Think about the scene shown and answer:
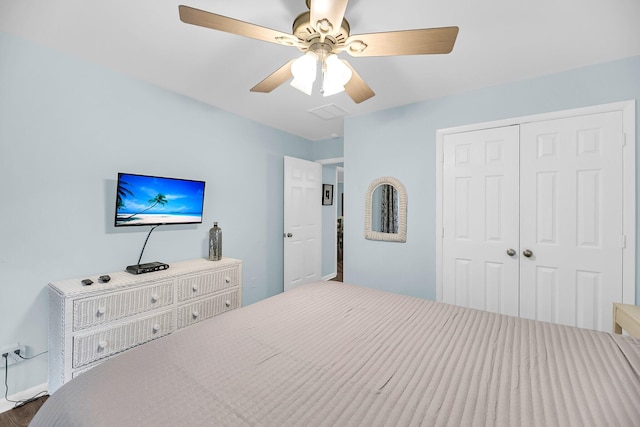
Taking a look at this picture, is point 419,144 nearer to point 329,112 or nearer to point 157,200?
point 329,112

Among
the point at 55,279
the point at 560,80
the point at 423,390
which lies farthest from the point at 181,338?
the point at 560,80

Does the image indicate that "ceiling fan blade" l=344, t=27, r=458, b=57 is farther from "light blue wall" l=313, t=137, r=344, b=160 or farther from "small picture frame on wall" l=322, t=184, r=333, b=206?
"small picture frame on wall" l=322, t=184, r=333, b=206

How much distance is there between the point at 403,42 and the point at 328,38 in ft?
1.24

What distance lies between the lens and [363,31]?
1688 mm

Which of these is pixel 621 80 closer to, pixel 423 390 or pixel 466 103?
pixel 466 103

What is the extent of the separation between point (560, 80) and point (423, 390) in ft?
8.84

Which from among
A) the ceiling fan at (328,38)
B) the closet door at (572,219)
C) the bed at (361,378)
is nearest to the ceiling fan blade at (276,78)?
the ceiling fan at (328,38)

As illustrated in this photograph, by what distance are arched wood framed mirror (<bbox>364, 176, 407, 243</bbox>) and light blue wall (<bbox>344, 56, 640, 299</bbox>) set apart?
0.06 m

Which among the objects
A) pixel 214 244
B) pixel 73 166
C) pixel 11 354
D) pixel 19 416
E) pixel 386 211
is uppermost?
pixel 73 166

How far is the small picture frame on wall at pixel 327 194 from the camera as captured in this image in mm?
4754

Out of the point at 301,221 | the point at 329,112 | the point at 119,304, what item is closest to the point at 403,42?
the point at 329,112

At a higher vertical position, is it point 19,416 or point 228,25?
point 228,25

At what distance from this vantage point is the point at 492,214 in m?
2.48

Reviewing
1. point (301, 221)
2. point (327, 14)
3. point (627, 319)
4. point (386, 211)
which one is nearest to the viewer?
point (327, 14)
